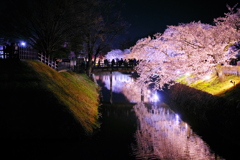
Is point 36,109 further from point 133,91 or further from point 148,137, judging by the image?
point 133,91

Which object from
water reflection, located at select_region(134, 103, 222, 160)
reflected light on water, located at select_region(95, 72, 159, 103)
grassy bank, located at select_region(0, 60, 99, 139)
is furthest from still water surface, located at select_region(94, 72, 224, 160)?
reflected light on water, located at select_region(95, 72, 159, 103)

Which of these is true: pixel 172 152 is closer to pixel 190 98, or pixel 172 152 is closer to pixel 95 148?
pixel 95 148

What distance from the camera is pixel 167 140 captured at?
16156 mm

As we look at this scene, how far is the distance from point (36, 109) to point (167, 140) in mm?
8149

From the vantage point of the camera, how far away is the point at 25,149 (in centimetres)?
1370

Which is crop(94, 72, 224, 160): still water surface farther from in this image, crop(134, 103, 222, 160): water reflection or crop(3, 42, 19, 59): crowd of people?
crop(3, 42, 19, 59): crowd of people

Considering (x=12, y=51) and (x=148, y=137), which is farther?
(x=12, y=51)

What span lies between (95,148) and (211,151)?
628 cm

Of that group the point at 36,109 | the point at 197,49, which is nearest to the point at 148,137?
the point at 36,109

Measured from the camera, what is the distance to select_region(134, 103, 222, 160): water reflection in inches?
533

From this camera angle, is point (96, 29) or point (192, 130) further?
point (96, 29)

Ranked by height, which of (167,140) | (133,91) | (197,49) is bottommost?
(167,140)

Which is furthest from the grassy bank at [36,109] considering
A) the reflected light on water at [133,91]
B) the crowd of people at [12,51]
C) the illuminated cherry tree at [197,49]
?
the reflected light on water at [133,91]

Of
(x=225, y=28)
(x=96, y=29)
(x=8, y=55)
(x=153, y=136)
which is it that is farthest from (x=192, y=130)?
(x=96, y=29)
